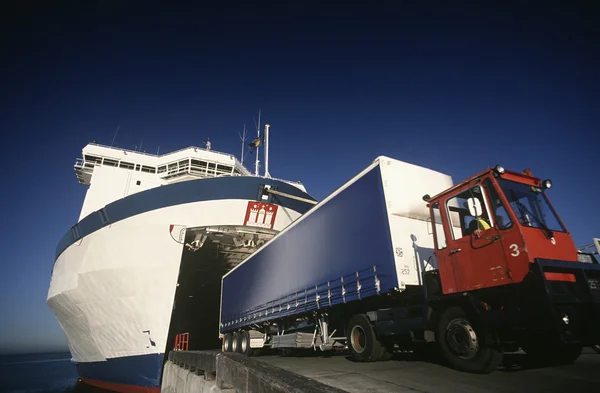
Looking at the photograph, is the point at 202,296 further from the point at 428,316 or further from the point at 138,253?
the point at 428,316

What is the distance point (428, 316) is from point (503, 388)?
1.73m

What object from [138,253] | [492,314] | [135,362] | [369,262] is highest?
[138,253]

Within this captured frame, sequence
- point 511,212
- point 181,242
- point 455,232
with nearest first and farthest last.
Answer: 1. point 511,212
2. point 455,232
3. point 181,242

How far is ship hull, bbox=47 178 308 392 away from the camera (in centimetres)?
1426

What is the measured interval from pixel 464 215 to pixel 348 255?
2.96 meters

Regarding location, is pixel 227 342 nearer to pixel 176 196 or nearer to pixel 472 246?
pixel 176 196

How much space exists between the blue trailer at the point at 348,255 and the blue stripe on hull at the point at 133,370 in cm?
542

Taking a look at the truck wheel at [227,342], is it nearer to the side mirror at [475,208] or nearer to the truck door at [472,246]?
the truck door at [472,246]

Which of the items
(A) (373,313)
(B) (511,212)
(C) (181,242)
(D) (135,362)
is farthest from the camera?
(C) (181,242)

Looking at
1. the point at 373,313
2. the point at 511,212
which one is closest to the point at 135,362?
the point at 373,313

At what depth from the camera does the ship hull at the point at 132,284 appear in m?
14.3

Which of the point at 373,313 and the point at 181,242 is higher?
the point at 181,242

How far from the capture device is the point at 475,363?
5121mm

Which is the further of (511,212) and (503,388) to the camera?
(511,212)
